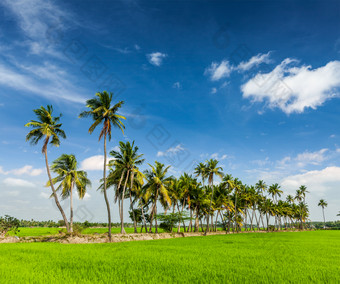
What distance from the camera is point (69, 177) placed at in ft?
105

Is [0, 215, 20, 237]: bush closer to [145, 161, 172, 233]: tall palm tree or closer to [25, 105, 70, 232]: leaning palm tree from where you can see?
[25, 105, 70, 232]: leaning palm tree

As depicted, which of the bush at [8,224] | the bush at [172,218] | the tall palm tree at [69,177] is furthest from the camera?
the bush at [172,218]

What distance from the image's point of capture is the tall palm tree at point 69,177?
108 feet

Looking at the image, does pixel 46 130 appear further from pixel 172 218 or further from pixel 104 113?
pixel 172 218

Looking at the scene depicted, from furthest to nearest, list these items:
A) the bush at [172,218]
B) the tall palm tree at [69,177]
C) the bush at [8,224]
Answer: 1. the bush at [172,218]
2. the tall palm tree at [69,177]
3. the bush at [8,224]

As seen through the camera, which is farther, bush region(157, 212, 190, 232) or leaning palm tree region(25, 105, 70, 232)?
bush region(157, 212, 190, 232)

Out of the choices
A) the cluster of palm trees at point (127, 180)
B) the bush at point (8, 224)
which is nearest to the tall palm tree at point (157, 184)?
the cluster of palm trees at point (127, 180)

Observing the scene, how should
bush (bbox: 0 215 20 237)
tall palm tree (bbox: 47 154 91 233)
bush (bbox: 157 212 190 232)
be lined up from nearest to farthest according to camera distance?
bush (bbox: 0 215 20 237)
tall palm tree (bbox: 47 154 91 233)
bush (bbox: 157 212 190 232)

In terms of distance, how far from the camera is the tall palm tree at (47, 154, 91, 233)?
32.9 m

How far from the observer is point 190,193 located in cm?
4819

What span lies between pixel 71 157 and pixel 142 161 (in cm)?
1149

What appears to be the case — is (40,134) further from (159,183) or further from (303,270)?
(303,270)

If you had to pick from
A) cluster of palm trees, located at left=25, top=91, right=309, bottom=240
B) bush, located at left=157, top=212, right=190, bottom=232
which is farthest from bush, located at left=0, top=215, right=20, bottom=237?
bush, located at left=157, top=212, right=190, bottom=232

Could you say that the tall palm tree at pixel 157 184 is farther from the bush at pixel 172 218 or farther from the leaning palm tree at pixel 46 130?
the leaning palm tree at pixel 46 130
